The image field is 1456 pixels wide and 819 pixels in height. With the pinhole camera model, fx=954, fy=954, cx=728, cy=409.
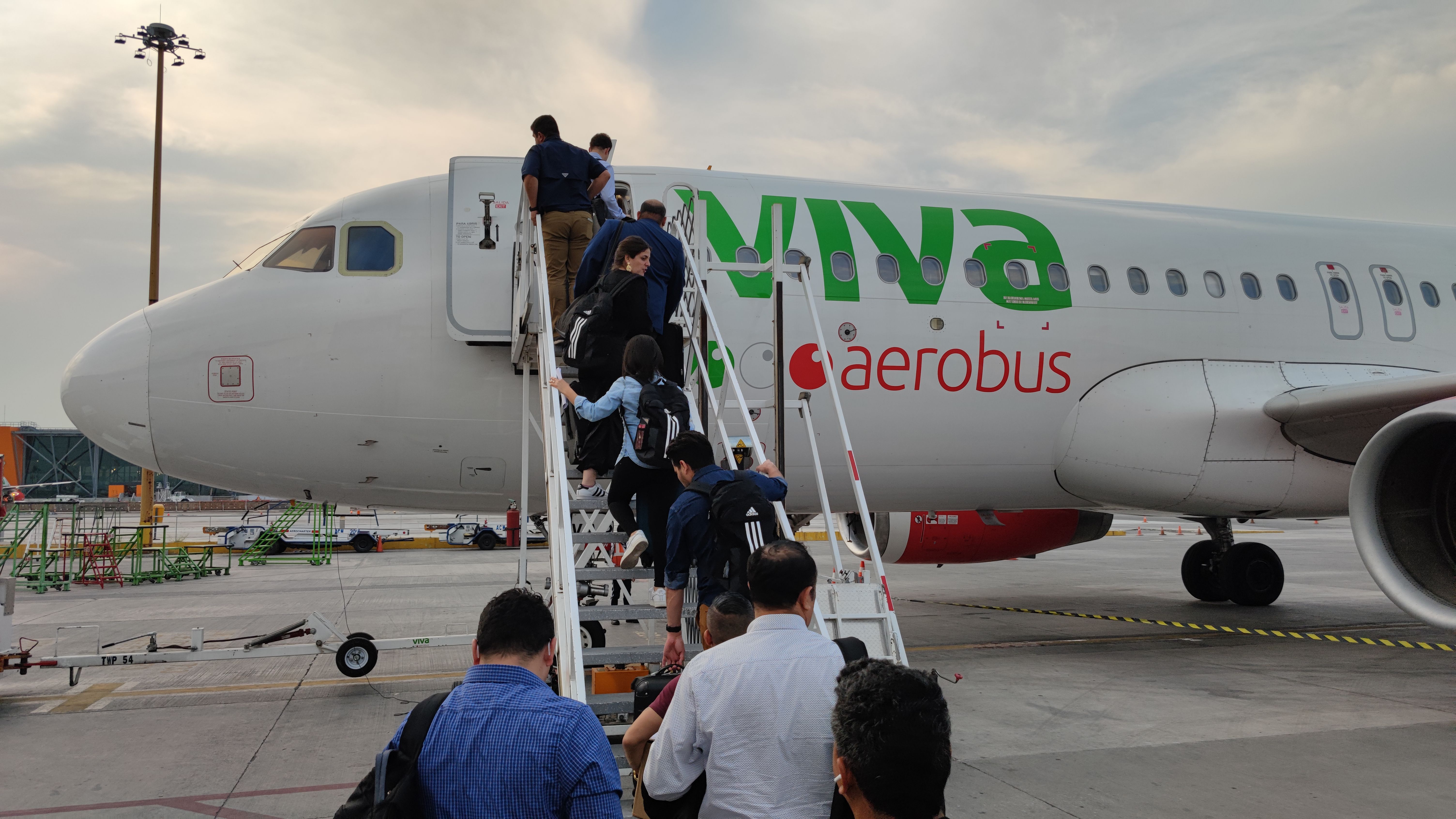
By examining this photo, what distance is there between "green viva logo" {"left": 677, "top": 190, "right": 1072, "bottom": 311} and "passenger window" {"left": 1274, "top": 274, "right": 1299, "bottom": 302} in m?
2.38

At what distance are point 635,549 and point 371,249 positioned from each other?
431 centimetres

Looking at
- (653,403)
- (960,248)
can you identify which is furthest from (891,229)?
(653,403)

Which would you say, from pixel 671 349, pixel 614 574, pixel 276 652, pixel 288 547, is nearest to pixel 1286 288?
pixel 671 349

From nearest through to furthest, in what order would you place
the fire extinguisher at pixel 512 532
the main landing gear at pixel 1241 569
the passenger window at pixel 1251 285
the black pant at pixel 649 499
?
the black pant at pixel 649 499, the passenger window at pixel 1251 285, the main landing gear at pixel 1241 569, the fire extinguisher at pixel 512 532

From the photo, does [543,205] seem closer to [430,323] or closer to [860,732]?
[430,323]

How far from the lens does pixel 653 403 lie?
4.35m

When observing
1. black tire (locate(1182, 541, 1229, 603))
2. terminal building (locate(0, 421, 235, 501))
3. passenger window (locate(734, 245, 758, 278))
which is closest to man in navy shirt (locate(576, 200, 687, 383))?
passenger window (locate(734, 245, 758, 278))

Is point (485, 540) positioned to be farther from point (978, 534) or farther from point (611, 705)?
point (611, 705)

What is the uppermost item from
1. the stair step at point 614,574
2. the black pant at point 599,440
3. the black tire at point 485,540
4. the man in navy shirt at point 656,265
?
the man in navy shirt at point 656,265

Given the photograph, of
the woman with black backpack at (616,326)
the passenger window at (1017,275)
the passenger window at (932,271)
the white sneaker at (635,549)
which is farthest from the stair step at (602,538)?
the passenger window at (1017,275)

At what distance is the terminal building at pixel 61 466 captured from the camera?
1457 inches

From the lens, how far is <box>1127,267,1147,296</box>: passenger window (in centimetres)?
875

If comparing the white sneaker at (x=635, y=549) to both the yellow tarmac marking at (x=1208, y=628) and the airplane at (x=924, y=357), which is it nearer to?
the airplane at (x=924, y=357)

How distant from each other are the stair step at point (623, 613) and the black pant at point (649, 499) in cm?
14
